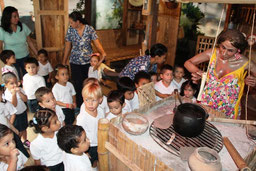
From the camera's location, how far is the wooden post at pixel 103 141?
2.06 metres

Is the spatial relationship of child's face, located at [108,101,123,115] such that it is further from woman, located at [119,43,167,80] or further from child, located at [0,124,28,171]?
child, located at [0,124,28,171]

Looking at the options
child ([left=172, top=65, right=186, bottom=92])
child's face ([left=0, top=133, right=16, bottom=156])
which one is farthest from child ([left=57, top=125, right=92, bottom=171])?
child ([left=172, top=65, right=186, bottom=92])

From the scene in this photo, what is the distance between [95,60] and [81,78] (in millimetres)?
470

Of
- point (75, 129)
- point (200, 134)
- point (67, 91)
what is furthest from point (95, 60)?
point (200, 134)

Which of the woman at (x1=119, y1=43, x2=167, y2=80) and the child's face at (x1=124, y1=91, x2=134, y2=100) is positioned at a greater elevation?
the woman at (x1=119, y1=43, x2=167, y2=80)

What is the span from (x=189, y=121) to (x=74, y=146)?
1.07m

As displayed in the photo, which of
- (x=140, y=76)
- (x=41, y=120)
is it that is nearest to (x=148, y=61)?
(x=140, y=76)

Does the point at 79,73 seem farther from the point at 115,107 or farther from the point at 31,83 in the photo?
the point at 115,107

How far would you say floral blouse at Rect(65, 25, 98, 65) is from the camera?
397 centimetres

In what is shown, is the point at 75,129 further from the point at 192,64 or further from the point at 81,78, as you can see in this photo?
the point at 81,78

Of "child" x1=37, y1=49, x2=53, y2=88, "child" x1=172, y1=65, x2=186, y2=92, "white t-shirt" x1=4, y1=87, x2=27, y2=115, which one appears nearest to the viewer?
"white t-shirt" x1=4, y1=87, x2=27, y2=115

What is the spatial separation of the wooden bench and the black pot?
5.40 meters

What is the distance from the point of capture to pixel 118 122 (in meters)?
2.17

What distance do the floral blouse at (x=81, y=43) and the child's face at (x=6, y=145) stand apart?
2383mm
